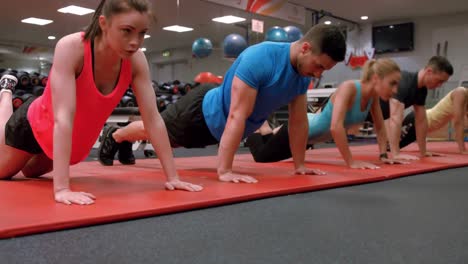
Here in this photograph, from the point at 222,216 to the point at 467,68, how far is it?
32.2ft

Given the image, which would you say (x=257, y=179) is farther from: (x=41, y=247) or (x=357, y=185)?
(x=41, y=247)

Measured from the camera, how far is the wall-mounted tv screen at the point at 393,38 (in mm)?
10375

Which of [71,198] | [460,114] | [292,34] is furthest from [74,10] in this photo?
[71,198]

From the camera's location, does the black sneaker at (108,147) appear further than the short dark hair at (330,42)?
Yes

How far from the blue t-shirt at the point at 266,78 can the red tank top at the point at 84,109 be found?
0.59m

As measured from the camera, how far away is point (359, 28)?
1105cm

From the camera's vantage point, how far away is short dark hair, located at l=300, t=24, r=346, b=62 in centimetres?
190

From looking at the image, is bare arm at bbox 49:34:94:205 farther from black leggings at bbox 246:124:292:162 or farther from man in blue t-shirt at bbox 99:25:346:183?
black leggings at bbox 246:124:292:162

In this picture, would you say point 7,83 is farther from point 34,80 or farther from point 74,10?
point 74,10

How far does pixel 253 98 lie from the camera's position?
208cm

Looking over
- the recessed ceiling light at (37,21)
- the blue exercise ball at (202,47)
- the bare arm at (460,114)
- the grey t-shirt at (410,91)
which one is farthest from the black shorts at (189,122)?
the recessed ceiling light at (37,21)

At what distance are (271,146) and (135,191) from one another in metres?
1.38

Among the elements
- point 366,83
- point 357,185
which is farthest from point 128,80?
point 366,83

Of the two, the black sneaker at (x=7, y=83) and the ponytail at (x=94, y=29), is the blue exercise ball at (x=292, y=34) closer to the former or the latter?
the black sneaker at (x=7, y=83)
